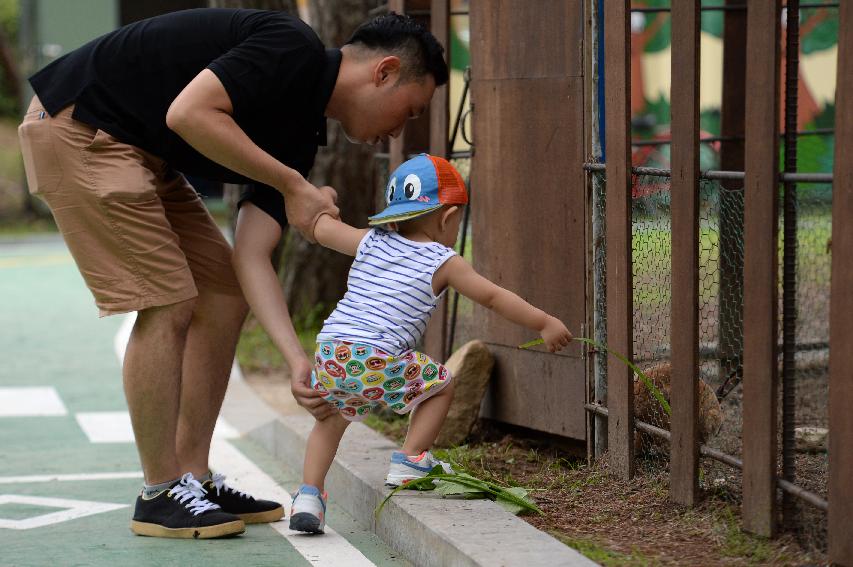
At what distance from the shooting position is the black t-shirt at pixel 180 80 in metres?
4.09

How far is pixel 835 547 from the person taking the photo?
327cm

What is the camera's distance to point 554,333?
159 inches

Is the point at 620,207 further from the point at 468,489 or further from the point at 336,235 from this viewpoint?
the point at 468,489

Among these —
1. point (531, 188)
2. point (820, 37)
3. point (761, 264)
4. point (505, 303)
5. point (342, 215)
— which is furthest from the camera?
point (820, 37)

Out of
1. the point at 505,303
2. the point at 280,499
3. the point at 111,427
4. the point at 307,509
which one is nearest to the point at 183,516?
the point at 307,509

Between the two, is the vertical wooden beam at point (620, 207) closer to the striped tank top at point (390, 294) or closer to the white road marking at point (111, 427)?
the striped tank top at point (390, 294)

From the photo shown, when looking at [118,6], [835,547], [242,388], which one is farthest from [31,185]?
[118,6]

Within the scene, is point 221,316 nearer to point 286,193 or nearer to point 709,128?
point 286,193

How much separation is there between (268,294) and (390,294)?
468 millimetres

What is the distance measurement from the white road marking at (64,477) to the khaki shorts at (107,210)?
1.36 metres

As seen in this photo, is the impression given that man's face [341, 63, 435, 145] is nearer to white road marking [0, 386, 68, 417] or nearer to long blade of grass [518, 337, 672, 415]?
long blade of grass [518, 337, 672, 415]

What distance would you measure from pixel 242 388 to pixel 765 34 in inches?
181

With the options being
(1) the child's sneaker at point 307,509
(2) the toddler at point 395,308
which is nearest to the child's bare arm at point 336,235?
(2) the toddler at point 395,308

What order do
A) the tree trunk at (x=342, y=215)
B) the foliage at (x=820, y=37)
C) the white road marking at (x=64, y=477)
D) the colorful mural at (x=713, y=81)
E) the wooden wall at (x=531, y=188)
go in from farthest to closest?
the foliage at (x=820, y=37)
the tree trunk at (x=342, y=215)
the colorful mural at (x=713, y=81)
the white road marking at (x=64, y=477)
the wooden wall at (x=531, y=188)
